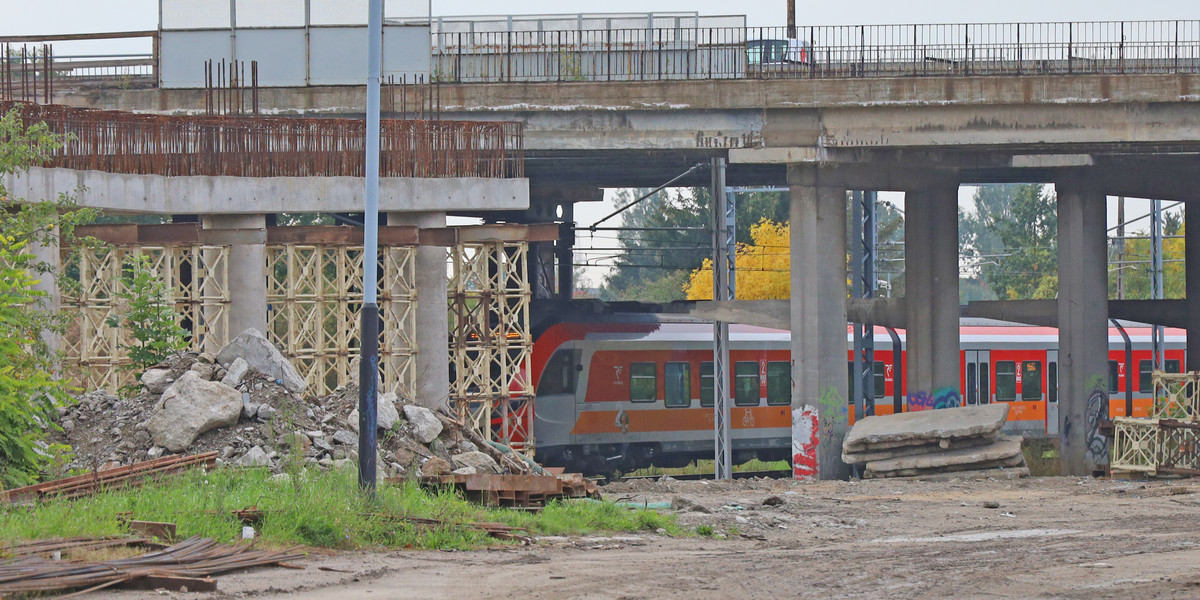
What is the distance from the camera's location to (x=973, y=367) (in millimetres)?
36312

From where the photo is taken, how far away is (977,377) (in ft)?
119

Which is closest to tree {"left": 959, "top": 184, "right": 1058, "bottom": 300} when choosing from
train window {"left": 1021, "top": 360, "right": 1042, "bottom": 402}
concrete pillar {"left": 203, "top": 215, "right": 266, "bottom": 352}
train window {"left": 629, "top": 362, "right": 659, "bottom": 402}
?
train window {"left": 1021, "top": 360, "right": 1042, "bottom": 402}

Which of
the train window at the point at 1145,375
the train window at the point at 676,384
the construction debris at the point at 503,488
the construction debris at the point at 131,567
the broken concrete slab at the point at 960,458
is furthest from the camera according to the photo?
the train window at the point at 1145,375

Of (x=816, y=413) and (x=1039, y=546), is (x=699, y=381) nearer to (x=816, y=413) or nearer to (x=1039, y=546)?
(x=816, y=413)

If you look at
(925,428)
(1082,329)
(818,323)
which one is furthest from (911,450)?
(1082,329)

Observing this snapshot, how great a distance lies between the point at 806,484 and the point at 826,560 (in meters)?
→ 12.3

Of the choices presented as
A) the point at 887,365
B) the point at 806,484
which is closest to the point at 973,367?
the point at 887,365

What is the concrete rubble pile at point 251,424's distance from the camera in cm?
1622

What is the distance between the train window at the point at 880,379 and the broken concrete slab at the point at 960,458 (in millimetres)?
8384

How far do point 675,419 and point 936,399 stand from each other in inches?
247

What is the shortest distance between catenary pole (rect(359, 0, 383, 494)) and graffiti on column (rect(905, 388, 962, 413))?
2208 centimetres

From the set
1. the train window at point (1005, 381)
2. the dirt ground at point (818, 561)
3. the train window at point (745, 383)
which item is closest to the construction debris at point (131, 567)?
the dirt ground at point (818, 561)

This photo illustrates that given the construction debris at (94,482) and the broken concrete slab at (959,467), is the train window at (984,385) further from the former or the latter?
the construction debris at (94,482)

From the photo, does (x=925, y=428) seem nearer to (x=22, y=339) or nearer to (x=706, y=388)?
(x=706, y=388)
